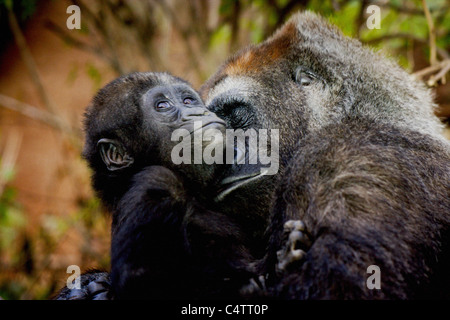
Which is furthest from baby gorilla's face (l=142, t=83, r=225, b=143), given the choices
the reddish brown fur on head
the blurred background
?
the blurred background

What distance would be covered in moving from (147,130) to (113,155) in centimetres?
25

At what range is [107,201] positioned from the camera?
3010 millimetres

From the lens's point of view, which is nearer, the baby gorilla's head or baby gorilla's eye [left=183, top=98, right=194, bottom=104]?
the baby gorilla's head

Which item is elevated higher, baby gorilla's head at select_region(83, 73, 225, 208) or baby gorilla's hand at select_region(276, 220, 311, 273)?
baby gorilla's head at select_region(83, 73, 225, 208)

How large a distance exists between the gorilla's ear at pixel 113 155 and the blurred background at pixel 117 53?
78.1 inches

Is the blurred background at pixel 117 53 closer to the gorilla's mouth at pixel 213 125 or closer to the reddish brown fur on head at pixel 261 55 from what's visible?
the reddish brown fur on head at pixel 261 55

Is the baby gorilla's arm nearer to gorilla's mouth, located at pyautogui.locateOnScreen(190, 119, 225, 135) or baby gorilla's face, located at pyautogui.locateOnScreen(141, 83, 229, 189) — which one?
baby gorilla's face, located at pyautogui.locateOnScreen(141, 83, 229, 189)

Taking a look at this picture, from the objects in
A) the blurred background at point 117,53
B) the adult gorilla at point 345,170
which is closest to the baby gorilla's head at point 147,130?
the adult gorilla at point 345,170

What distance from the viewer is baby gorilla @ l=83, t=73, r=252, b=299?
2.21 metres

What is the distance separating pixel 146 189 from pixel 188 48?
4.40 meters

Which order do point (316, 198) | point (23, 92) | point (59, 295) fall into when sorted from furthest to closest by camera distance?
1. point (23, 92)
2. point (59, 295)
3. point (316, 198)

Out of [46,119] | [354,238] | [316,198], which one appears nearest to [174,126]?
[316,198]

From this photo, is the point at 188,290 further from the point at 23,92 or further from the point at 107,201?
the point at 23,92

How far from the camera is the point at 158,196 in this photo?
2418 mm
